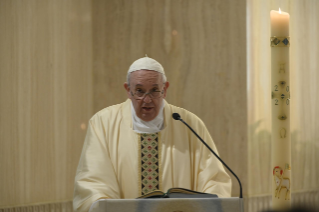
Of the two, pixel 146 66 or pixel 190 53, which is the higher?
pixel 190 53

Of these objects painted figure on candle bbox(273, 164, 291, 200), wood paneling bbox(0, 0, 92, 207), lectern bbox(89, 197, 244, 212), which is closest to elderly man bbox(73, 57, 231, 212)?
painted figure on candle bbox(273, 164, 291, 200)

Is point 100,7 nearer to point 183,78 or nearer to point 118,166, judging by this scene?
point 183,78

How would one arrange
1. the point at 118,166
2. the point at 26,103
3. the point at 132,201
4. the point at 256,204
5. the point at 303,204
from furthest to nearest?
the point at 256,204
the point at 26,103
the point at 118,166
the point at 132,201
the point at 303,204

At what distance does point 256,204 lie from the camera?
4547 mm

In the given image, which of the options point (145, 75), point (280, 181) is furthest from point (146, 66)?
point (280, 181)

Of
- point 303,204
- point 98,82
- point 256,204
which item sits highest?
point 98,82

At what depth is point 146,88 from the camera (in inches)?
127

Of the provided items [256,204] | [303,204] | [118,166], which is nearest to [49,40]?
[118,166]

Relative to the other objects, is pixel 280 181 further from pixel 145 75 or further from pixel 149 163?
pixel 145 75

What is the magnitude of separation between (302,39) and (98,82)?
224cm

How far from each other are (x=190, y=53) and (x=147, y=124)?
1.46 m

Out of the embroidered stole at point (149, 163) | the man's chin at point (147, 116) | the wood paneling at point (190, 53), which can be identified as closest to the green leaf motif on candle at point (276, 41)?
the man's chin at point (147, 116)

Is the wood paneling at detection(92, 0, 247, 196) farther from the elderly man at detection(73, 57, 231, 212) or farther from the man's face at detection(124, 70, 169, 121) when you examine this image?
the man's face at detection(124, 70, 169, 121)

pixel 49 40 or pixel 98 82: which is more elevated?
pixel 49 40
